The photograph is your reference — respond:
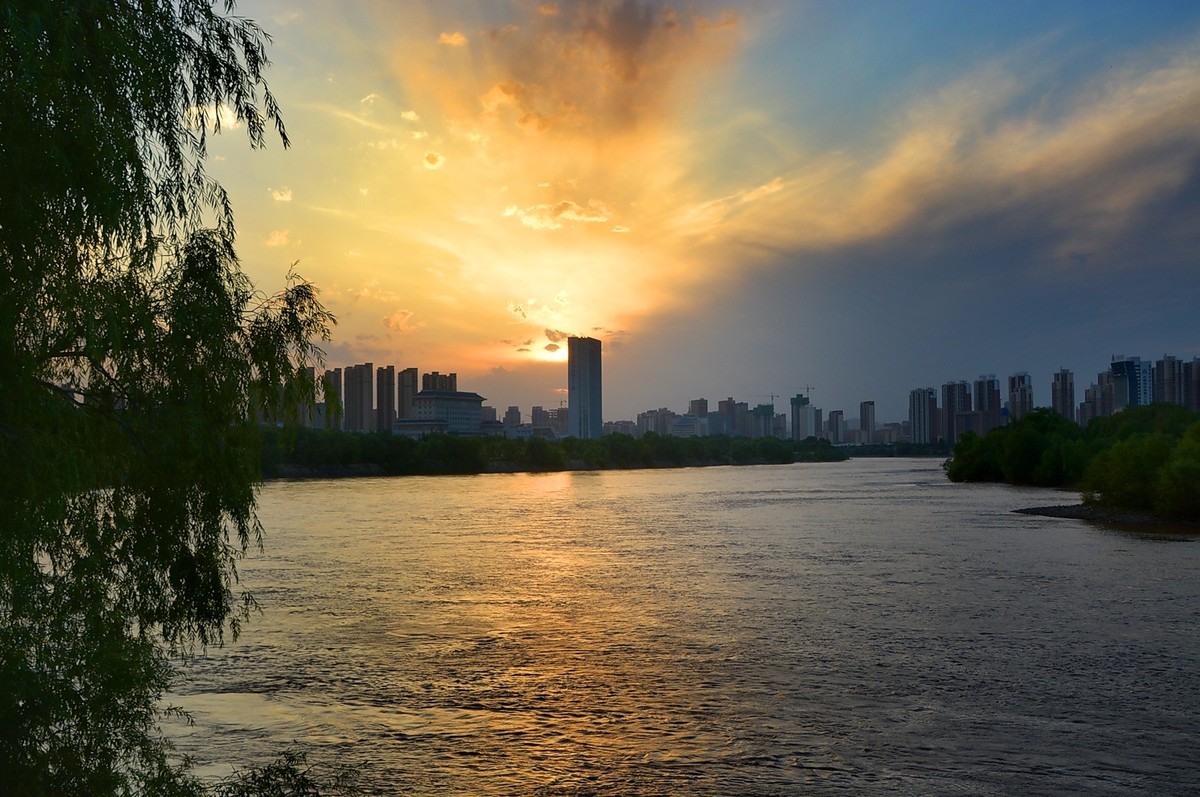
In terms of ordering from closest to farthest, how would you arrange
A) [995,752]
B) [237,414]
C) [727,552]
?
[237,414]
[995,752]
[727,552]

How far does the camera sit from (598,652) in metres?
19.4

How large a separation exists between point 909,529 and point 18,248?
A: 4480 cm

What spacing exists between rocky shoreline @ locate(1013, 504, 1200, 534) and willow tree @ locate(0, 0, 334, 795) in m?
48.6

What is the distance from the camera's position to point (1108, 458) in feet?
186

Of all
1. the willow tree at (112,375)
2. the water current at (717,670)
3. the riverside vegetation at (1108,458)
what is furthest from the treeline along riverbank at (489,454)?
the willow tree at (112,375)

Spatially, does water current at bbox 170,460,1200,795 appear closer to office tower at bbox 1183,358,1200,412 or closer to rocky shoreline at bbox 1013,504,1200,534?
rocky shoreline at bbox 1013,504,1200,534

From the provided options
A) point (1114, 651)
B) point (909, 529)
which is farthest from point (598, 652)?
point (909, 529)

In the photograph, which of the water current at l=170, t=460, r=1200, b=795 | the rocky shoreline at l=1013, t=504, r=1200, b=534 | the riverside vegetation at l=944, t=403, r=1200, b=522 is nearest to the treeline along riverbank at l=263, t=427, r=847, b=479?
the water current at l=170, t=460, r=1200, b=795

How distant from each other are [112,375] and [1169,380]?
8300 inches

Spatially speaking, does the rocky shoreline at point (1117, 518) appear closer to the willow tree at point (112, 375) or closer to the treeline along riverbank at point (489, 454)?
the willow tree at point (112, 375)

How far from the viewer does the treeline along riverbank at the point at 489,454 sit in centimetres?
10412

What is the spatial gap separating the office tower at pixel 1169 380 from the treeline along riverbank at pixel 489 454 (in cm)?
7643

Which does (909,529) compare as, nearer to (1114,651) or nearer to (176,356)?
(1114,651)

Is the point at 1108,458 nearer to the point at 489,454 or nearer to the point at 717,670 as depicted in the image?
the point at 717,670
